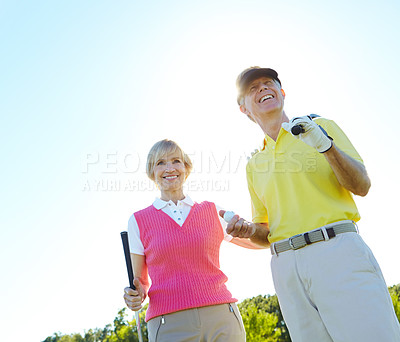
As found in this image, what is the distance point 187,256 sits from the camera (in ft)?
14.2

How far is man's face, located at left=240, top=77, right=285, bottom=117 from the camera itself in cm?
409

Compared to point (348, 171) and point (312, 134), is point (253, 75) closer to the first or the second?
point (312, 134)

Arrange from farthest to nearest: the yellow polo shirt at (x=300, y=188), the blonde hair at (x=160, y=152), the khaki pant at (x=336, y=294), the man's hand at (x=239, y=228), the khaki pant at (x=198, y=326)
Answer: the blonde hair at (x=160, y=152)
the khaki pant at (x=198, y=326)
the man's hand at (x=239, y=228)
the yellow polo shirt at (x=300, y=188)
the khaki pant at (x=336, y=294)

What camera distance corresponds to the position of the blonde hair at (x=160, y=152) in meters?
4.88

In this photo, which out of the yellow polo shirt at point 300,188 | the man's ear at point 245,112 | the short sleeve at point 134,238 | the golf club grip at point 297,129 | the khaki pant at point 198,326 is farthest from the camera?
the short sleeve at point 134,238

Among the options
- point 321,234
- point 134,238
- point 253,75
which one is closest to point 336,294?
point 321,234

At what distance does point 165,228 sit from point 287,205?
1473 mm

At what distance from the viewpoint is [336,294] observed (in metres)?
3.10

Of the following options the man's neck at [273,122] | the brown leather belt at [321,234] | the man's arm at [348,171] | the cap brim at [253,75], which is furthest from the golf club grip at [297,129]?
the cap brim at [253,75]

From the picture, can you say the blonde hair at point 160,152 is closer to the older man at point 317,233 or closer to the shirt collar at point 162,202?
the shirt collar at point 162,202

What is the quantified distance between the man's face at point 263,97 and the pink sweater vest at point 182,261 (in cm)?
133

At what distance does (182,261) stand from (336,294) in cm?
168

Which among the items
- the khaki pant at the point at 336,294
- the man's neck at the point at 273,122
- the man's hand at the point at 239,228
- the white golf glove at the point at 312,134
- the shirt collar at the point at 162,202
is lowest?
the khaki pant at the point at 336,294

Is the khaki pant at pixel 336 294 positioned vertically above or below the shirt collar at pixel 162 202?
below
